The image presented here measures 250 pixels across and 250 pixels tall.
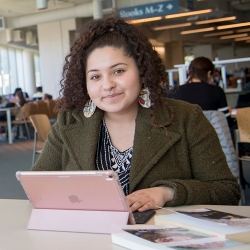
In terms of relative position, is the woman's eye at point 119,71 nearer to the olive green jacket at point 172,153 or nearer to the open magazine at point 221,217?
the olive green jacket at point 172,153

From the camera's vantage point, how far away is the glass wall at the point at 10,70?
19.0m

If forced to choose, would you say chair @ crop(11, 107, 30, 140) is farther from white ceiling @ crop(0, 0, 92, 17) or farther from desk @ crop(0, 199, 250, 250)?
desk @ crop(0, 199, 250, 250)

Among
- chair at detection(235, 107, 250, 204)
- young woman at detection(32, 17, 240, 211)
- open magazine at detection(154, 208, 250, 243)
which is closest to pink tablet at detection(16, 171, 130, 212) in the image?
open magazine at detection(154, 208, 250, 243)

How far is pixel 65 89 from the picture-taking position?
173 centimetres

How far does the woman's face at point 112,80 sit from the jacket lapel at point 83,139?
83mm

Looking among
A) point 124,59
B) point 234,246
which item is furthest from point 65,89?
point 234,246

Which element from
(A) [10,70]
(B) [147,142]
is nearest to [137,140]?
(B) [147,142]

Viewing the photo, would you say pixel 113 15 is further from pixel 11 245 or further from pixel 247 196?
pixel 247 196

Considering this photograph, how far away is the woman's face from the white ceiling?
1177 centimetres

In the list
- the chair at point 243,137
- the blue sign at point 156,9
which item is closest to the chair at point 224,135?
the chair at point 243,137

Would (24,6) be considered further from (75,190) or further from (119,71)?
(75,190)

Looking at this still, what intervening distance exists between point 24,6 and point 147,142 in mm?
12511

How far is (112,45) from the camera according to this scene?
1583 millimetres

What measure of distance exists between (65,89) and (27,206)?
436mm
